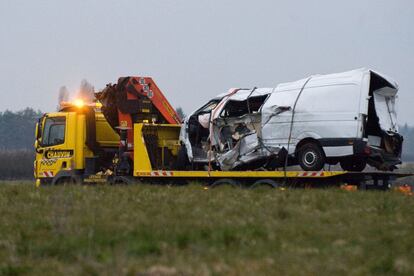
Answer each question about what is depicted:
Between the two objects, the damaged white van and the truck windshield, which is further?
the truck windshield

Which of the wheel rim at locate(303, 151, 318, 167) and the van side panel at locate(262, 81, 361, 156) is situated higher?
the van side panel at locate(262, 81, 361, 156)

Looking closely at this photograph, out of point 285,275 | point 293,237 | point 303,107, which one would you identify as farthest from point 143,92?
point 285,275

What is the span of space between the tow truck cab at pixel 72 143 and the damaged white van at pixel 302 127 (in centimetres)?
318

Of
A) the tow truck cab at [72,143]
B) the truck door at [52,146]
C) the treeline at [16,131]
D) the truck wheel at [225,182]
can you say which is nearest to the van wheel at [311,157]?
the truck wheel at [225,182]

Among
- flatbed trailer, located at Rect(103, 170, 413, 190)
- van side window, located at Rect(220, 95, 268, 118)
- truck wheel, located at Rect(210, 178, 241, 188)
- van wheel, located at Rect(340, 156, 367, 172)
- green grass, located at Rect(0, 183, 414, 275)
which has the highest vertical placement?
van side window, located at Rect(220, 95, 268, 118)

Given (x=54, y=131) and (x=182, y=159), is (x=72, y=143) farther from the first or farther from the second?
(x=182, y=159)

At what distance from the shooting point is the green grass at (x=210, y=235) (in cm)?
711

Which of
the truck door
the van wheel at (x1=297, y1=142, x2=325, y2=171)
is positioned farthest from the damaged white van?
the truck door

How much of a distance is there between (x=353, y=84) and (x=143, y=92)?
690 centimetres

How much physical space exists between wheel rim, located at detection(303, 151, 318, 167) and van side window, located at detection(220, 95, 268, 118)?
2301mm

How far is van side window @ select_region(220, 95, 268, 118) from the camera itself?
1900 cm

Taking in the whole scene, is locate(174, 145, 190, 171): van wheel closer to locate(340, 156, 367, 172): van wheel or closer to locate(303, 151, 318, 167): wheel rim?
locate(303, 151, 318, 167): wheel rim

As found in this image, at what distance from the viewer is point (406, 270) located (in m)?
6.82

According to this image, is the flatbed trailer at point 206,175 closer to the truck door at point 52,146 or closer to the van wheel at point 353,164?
the van wheel at point 353,164
